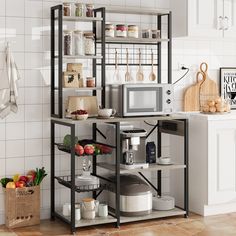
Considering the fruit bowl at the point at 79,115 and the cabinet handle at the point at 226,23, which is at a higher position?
the cabinet handle at the point at 226,23

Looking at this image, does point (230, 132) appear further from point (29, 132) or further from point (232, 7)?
point (29, 132)

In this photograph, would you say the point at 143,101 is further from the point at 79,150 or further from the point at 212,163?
the point at 212,163

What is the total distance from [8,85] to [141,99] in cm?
109

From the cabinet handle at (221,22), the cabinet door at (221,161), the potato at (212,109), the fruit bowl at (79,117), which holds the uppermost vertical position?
the cabinet handle at (221,22)

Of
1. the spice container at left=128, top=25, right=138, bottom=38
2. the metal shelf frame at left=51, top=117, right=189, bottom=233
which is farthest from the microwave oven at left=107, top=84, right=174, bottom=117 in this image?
the spice container at left=128, top=25, right=138, bottom=38

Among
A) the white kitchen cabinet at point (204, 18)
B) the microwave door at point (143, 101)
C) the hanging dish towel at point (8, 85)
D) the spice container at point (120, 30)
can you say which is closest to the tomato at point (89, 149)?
the microwave door at point (143, 101)

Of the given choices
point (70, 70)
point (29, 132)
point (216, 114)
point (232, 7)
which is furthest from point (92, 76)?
point (232, 7)

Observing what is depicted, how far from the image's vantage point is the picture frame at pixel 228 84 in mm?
5785

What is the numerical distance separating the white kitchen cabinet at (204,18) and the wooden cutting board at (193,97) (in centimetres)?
50

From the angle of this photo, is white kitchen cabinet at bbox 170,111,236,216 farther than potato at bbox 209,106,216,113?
No

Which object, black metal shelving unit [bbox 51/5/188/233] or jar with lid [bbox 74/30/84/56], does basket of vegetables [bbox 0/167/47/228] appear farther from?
jar with lid [bbox 74/30/84/56]

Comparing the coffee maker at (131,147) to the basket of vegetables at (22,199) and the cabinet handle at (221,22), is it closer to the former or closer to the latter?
the basket of vegetables at (22,199)

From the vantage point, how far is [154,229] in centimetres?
469

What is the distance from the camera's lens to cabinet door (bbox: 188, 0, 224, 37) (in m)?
5.21
